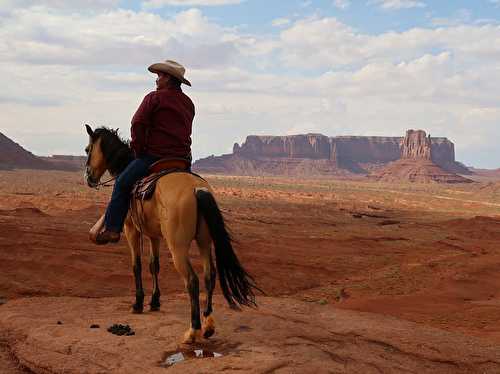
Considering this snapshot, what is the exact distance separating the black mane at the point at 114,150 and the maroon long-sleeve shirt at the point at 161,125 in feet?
1.99

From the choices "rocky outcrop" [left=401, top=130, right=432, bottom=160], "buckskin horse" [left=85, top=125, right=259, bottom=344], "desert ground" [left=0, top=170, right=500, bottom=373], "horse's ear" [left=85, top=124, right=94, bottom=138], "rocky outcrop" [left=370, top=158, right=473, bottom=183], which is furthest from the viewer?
"rocky outcrop" [left=401, top=130, right=432, bottom=160]

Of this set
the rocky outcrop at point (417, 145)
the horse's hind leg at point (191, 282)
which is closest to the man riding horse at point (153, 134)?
the horse's hind leg at point (191, 282)

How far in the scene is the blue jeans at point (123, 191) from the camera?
631cm

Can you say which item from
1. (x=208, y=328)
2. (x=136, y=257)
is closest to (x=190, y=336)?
(x=208, y=328)

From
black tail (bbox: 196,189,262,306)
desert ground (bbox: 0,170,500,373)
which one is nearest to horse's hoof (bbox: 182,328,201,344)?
desert ground (bbox: 0,170,500,373)

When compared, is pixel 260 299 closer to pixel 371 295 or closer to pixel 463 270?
pixel 371 295

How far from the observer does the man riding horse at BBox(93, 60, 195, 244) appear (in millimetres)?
6305

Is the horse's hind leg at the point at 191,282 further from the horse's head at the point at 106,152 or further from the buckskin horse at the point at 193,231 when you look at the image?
the horse's head at the point at 106,152

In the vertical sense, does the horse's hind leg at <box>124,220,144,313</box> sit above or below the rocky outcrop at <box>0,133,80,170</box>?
below

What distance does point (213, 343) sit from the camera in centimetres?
564

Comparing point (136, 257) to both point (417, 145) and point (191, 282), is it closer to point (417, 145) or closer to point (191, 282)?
point (191, 282)

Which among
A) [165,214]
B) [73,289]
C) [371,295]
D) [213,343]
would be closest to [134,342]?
[213,343]

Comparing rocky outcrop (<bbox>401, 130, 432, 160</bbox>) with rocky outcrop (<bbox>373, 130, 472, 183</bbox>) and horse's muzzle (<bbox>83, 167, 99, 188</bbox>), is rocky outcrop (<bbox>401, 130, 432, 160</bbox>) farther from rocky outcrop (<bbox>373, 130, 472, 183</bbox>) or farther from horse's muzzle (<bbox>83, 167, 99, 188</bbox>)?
horse's muzzle (<bbox>83, 167, 99, 188</bbox>)

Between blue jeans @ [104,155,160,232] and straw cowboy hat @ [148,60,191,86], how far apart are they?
106 centimetres
